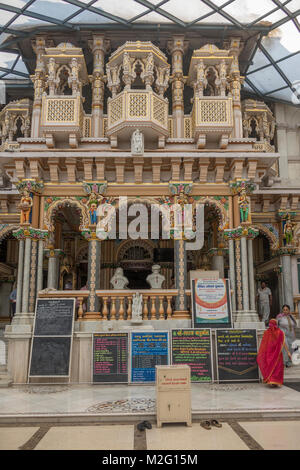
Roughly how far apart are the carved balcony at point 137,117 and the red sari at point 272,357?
20.1ft

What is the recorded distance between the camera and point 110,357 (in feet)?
30.3

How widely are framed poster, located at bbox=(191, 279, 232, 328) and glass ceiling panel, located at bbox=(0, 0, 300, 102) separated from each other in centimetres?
817

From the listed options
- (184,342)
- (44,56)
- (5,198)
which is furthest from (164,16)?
(184,342)

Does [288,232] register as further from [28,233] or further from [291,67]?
[28,233]

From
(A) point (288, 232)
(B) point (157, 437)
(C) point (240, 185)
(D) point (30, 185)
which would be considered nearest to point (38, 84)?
(D) point (30, 185)

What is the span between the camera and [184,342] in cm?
947

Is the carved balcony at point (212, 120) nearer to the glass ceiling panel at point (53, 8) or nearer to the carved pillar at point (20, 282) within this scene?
the glass ceiling panel at point (53, 8)

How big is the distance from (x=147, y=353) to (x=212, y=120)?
22.3 feet

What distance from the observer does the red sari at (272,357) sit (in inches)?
332

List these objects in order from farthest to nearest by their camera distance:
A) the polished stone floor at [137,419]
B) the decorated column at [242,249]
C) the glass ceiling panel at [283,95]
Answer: the glass ceiling panel at [283,95], the decorated column at [242,249], the polished stone floor at [137,419]

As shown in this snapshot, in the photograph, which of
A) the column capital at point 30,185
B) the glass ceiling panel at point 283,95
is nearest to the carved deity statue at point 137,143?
the column capital at point 30,185

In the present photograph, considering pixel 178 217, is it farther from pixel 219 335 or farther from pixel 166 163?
pixel 219 335
